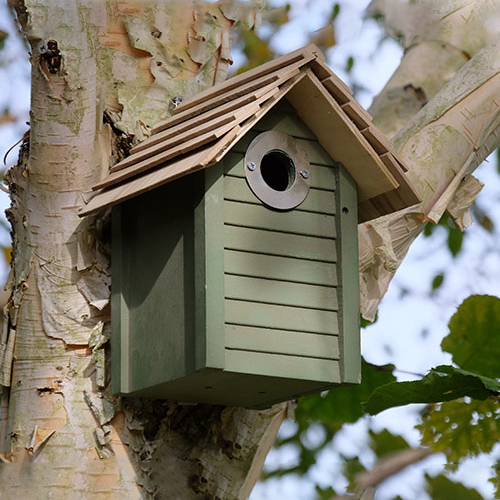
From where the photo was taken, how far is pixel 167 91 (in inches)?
95.9

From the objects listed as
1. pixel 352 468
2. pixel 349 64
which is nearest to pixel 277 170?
pixel 352 468

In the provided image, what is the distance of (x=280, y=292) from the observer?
212 cm

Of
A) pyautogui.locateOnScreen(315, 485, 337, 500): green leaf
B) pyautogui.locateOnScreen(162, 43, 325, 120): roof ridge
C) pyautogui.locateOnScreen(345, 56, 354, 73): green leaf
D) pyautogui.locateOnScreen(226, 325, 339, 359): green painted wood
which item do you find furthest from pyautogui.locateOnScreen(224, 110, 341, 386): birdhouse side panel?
pyautogui.locateOnScreen(345, 56, 354, 73): green leaf

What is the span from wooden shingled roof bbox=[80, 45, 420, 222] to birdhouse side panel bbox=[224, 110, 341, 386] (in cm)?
8

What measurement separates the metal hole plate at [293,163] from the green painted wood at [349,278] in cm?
10

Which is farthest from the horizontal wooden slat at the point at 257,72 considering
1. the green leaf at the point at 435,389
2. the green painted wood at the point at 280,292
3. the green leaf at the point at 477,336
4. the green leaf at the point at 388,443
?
the green leaf at the point at 388,443

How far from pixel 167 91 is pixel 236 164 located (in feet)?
1.33

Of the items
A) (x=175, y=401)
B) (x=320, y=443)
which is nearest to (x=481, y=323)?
(x=175, y=401)

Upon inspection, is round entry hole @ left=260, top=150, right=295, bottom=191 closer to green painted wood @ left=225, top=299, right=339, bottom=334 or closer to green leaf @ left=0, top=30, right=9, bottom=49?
green painted wood @ left=225, top=299, right=339, bottom=334

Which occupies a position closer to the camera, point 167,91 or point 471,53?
point 167,91

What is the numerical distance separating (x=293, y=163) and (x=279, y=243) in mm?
195

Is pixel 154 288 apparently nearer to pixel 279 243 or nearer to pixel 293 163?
pixel 279 243

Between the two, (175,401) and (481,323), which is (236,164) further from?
(481,323)

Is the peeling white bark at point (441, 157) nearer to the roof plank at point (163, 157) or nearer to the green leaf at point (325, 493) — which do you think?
the roof plank at point (163, 157)
